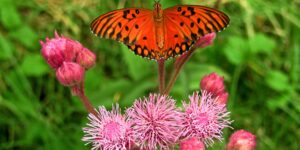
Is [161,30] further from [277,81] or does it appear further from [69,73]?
[277,81]

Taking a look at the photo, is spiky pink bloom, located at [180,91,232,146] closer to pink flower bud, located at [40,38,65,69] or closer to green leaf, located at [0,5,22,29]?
pink flower bud, located at [40,38,65,69]

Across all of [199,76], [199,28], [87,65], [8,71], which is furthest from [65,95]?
[199,28]

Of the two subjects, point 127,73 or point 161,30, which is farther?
point 127,73

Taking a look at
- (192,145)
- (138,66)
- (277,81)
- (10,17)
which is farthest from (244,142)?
(10,17)

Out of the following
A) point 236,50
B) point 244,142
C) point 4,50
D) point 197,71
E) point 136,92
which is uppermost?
point 4,50

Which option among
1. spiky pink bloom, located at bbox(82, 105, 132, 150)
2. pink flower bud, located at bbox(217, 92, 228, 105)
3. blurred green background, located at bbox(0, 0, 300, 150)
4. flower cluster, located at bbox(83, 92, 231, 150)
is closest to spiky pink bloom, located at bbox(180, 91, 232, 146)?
flower cluster, located at bbox(83, 92, 231, 150)

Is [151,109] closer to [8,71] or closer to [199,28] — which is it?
[199,28]

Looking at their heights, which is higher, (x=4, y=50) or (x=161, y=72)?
(x=4, y=50)
